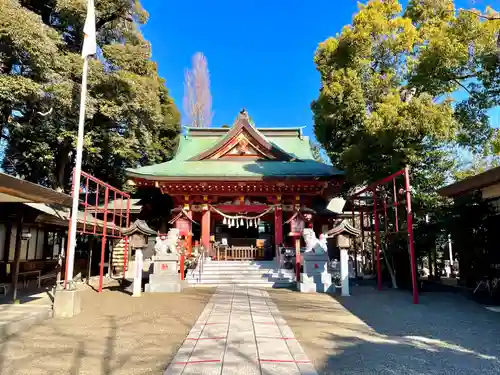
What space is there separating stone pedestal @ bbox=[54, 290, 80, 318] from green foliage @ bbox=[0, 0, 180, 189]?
26.7 feet

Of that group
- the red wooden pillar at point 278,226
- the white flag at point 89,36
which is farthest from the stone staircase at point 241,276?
the white flag at point 89,36

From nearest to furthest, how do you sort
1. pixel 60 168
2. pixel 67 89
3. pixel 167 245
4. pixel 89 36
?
1. pixel 89 36
2. pixel 167 245
3. pixel 67 89
4. pixel 60 168

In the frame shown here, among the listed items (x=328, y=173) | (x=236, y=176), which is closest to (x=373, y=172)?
(x=328, y=173)

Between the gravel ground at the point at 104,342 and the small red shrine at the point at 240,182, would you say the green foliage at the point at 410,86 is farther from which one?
the gravel ground at the point at 104,342

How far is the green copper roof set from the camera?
14.5 metres

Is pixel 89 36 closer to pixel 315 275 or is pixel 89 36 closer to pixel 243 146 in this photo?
pixel 243 146

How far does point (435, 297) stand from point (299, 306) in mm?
3991

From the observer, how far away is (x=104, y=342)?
516cm

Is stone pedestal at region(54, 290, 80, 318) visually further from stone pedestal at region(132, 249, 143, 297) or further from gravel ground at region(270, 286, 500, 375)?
gravel ground at region(270, 286, 500, 375)

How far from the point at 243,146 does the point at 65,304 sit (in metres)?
11.6

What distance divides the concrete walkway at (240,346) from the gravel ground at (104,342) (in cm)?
25

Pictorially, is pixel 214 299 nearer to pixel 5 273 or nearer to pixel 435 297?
pixel 435 297

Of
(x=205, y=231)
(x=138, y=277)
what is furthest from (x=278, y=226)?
(x=138, y=277)

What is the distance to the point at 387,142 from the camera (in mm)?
11055
